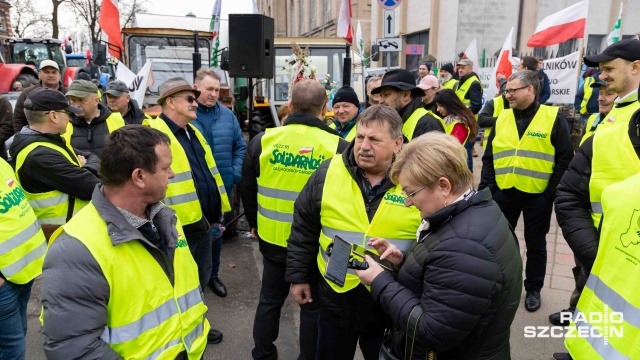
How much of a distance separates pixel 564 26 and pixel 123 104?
659 centimetres

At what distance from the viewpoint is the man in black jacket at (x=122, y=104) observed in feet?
16.3

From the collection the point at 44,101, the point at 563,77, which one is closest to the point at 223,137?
the point at 44,101

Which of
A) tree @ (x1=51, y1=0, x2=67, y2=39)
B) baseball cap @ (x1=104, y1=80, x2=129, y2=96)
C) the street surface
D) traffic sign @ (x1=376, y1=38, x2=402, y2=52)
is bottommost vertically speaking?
the street surface

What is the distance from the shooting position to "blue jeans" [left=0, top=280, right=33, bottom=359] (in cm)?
243

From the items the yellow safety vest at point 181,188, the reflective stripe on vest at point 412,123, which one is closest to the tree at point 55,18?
the yellow safety vest at point 181,188

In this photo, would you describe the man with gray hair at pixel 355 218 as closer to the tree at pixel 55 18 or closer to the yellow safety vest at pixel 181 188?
the yellow safety vest at pixel 181 188

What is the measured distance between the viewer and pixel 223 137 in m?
4.66

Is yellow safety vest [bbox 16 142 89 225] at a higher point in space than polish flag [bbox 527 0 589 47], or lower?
lower

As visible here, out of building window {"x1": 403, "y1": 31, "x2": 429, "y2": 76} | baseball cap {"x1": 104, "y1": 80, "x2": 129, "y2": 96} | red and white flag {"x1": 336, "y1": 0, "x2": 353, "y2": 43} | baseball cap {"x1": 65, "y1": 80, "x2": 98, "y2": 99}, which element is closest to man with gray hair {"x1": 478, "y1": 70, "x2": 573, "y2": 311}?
baseball cap {"x1": 65, "y1": 80, "x2": 98, "y2": 99}

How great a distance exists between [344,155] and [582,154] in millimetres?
1365

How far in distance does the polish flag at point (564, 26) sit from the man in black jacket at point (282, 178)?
5686 mm

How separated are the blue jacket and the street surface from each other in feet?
3.34

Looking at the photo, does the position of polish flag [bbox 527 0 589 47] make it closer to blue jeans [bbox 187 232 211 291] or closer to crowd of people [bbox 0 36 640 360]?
crowd of people [bbox 0 36 640 360]

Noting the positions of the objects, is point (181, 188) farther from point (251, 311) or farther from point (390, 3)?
point (390, 3)
